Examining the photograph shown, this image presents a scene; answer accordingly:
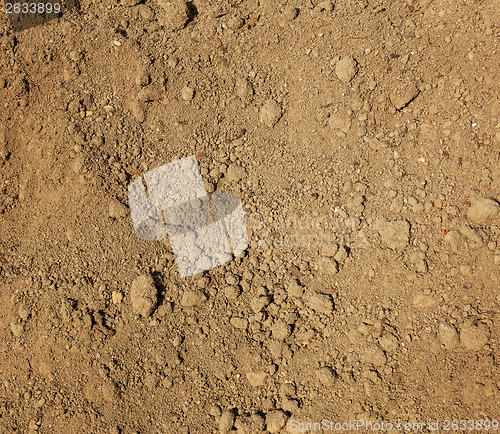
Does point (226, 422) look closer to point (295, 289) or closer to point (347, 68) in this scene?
point (295, 289)

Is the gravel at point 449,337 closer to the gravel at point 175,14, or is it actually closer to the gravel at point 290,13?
the gravel at point 290,13

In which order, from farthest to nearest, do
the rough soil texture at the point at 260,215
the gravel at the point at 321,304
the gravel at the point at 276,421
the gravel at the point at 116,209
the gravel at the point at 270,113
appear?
the gravel at the point at 270,113 < the gravel at the point at 116,209 < the gravel at the point at 321,304 < the rough soil texture at the point at 260,215 < the gravel at the point at 276,421

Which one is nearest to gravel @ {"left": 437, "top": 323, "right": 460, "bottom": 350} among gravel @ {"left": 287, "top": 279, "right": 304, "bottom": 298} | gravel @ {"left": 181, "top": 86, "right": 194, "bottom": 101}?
gravel @ {"left": 287, "top": 279, "right": 304, "bottom": 298}

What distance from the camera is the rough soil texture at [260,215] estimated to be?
257cm

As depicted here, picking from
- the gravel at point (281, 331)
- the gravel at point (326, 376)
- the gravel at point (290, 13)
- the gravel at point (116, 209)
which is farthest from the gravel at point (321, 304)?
the gravel at point (290, 13)

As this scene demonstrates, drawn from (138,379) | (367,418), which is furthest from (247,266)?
(367,418)

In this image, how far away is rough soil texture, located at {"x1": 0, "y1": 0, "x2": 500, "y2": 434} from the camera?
2570 millimetres

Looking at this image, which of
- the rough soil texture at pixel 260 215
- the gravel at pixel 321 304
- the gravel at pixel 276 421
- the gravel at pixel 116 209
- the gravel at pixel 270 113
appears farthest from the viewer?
the gravel at pixel 270 113

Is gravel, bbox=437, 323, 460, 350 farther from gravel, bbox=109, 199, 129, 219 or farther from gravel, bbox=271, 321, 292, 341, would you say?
gravel, bbox=109, 199, 129, 219

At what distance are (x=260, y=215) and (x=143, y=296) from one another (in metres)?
1.07

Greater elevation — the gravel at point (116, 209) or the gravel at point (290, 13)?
the gravel at point (290, 13)

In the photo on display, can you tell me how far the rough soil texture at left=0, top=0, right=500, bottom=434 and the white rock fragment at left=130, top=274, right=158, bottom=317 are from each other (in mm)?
14

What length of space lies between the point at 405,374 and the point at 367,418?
1.24 feet

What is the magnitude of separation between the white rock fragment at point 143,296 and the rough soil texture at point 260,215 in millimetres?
14
